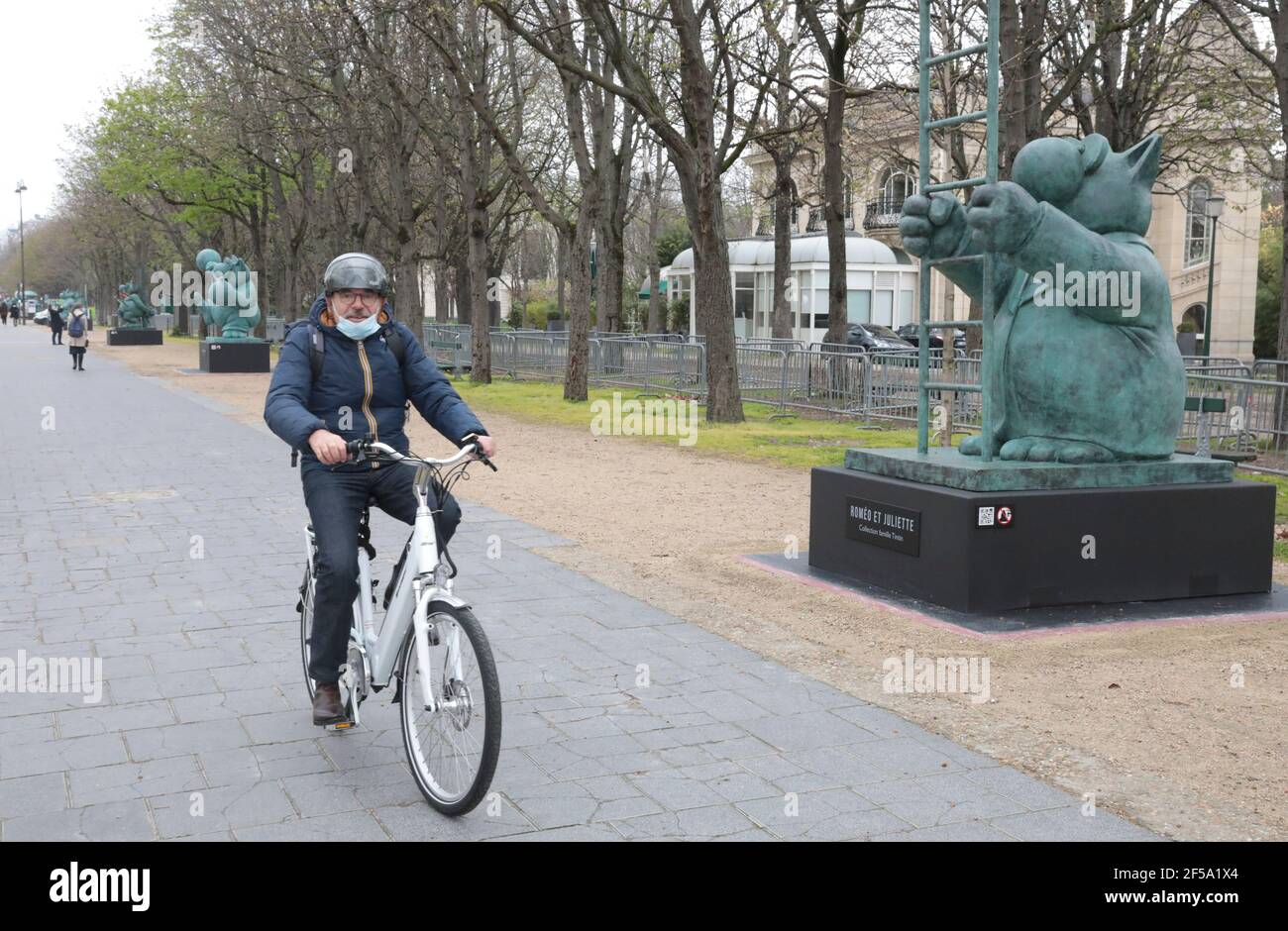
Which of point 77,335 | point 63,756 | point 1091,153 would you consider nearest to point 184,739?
point 63,756

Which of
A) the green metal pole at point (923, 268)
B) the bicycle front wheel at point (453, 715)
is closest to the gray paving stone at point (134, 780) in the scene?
the bicycle front wheel at point (453, 715)

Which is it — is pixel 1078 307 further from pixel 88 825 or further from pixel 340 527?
pixel 88 825

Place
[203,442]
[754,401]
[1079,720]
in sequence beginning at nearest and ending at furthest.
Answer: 1. [1079,720]
2. [203,442]
3. [754,401]

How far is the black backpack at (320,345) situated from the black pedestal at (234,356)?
29.8 metres

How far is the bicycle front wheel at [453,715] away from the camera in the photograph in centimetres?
409

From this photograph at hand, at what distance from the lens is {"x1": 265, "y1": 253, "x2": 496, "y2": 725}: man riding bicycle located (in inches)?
189

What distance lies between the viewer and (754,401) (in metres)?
22.6

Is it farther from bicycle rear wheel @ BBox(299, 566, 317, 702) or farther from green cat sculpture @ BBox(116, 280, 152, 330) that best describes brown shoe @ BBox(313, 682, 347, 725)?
green cat sculpture @ BBox(116, 280, 152, 330)

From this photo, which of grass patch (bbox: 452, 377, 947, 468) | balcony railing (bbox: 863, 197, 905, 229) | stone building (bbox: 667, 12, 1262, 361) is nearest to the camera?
grass patch (bbox: 452, 377, 947, 468)

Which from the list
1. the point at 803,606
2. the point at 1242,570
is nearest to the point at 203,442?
the point at 803,606

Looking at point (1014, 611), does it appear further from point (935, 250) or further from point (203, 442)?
point (203, 442)

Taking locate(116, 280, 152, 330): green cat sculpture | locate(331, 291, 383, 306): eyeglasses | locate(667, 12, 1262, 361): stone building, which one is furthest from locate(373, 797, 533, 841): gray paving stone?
locate(116, 280, 152, 330): green cat sculpture

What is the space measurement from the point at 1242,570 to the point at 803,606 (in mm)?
2702

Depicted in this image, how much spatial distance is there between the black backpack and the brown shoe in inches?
34.6
